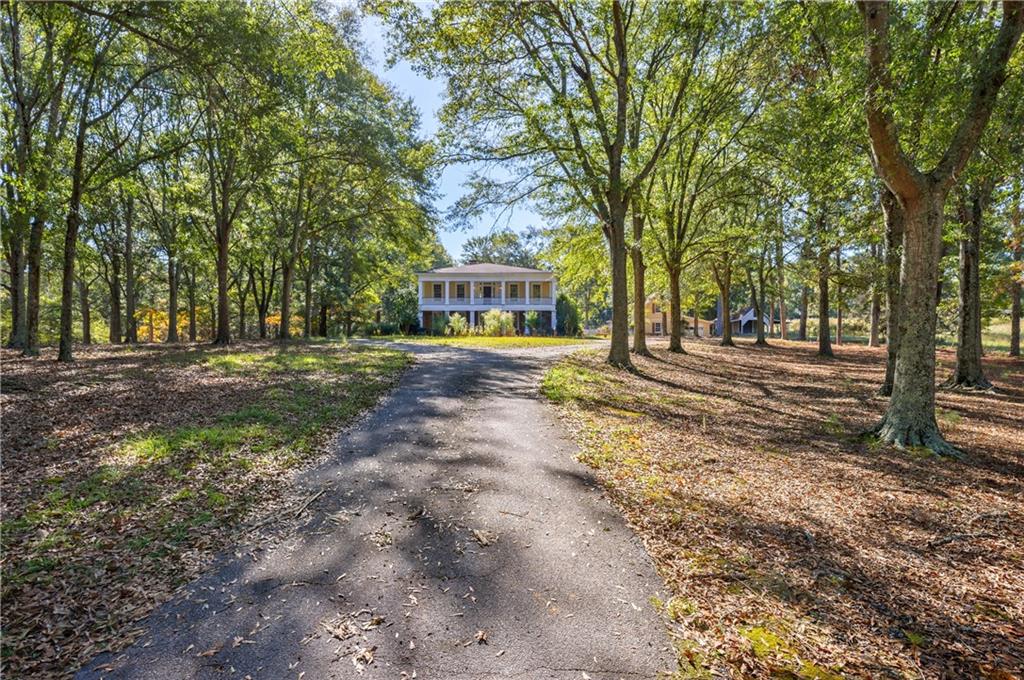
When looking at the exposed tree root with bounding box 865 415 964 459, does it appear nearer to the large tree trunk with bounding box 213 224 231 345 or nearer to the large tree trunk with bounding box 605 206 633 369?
the large tree trunk with bounding box 605 206 633 369

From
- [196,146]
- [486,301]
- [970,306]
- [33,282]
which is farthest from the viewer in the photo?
[486,301]

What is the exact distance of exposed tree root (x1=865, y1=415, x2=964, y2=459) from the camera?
607 centimetres

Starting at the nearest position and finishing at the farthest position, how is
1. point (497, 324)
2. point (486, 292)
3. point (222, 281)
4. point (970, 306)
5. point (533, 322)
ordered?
point (970, 306) < point (222, 281) < point (497, 324) < point (533, 322) < point (486, 292)

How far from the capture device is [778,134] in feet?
35.0

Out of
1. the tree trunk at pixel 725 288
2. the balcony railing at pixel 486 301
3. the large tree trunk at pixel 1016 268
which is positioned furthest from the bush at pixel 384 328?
the large tree trunk at pixel 1016 268

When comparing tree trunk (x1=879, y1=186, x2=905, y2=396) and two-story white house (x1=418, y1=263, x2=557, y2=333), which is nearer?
tree trunk (x1=879, y1=186, x2=905, y2=396)

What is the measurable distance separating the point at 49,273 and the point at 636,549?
32291 millimetres

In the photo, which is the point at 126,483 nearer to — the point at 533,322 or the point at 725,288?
the point at 725,288

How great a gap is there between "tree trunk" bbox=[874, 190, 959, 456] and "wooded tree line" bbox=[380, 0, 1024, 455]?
22 millimetres

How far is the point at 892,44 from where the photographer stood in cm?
552

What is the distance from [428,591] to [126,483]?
344cm

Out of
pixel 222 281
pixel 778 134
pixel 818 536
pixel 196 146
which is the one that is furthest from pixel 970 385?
pixel 196 146

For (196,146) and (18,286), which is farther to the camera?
(196,146)

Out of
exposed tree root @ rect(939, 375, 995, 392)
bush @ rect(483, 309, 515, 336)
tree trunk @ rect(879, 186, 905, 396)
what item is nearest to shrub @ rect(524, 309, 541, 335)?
bush @ rect(483, 309, 515, 336)
